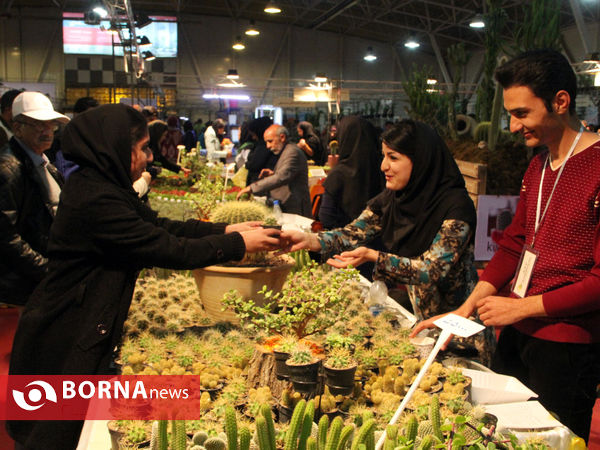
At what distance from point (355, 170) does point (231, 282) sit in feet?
7.55

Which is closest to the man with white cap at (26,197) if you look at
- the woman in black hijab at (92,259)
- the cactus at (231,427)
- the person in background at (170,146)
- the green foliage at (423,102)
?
the woman in black hijab at (92,259)

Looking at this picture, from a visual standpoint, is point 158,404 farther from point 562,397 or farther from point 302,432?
point 562,397

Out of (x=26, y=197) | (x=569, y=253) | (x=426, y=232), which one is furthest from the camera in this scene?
(x=26, y=197)

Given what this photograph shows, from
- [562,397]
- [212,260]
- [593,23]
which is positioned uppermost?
[593,23]

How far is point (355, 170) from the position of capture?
431 cm

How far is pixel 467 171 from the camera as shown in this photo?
5.59m

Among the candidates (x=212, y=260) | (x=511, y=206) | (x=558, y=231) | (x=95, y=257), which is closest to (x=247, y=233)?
(x=212, y=260)

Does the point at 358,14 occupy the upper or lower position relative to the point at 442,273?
upper

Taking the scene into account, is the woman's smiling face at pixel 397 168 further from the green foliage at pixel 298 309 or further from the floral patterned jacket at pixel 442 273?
the green foliage at pixel 298 309

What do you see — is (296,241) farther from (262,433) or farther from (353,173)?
(353,173)

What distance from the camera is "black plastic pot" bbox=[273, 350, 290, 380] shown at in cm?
147

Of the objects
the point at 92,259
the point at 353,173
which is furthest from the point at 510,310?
the point at 353,173

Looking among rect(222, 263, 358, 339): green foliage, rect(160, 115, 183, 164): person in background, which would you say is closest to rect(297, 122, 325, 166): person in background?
rect(160, 115, 183, 164): person in background

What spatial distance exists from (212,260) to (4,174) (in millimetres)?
1598
